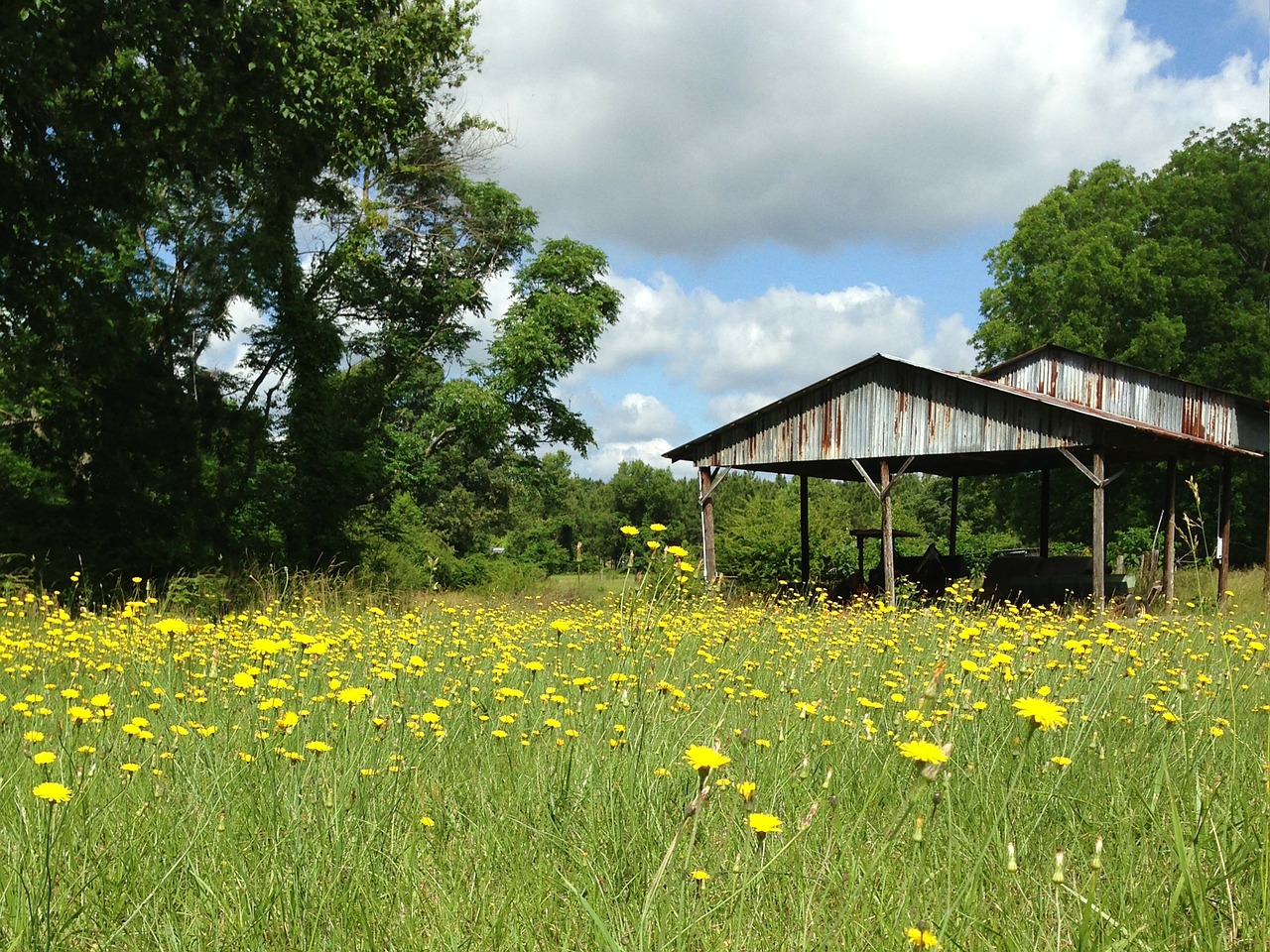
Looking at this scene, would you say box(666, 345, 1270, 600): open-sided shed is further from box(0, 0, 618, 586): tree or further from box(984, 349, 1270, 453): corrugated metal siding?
box(0, 0, 618, 586): tree

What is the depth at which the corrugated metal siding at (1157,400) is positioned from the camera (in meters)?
25.5

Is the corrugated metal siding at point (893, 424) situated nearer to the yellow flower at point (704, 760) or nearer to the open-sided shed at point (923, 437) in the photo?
the open-sided shed at point (923, 437)

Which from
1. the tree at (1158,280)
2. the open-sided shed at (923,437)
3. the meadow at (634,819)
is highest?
the tree at (1158,280)

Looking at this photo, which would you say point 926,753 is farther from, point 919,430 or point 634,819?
point 919,430

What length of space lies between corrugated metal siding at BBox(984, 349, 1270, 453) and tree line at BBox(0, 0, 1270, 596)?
3.98 meters

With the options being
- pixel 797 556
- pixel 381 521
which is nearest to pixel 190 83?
pixel 381 521

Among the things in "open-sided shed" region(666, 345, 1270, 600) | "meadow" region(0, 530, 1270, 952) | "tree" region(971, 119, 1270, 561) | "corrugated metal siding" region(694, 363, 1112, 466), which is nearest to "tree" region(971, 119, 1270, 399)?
"tree" region(971, 119, 1270, 561)

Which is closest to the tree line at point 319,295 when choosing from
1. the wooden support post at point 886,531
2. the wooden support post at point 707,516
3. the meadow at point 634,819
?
the meadow at point 634,819

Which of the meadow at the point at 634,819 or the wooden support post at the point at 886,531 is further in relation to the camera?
the wooden support post at the point at 886,531

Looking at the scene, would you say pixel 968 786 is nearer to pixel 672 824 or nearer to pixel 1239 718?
pixel 672 824

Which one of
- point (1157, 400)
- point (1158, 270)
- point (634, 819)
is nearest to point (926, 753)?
point (634, 819)

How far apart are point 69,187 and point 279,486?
791cm

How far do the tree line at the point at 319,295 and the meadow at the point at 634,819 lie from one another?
5.97 feet

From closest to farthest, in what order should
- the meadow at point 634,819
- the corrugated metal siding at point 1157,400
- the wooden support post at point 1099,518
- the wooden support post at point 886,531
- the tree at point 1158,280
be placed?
the meadow at point 634,819 < the wooden support post at point 1099,518 < the wooden support post at point 886,531 < the corrugated metal siding at point 1157,400 < the tree at point 1158,280
